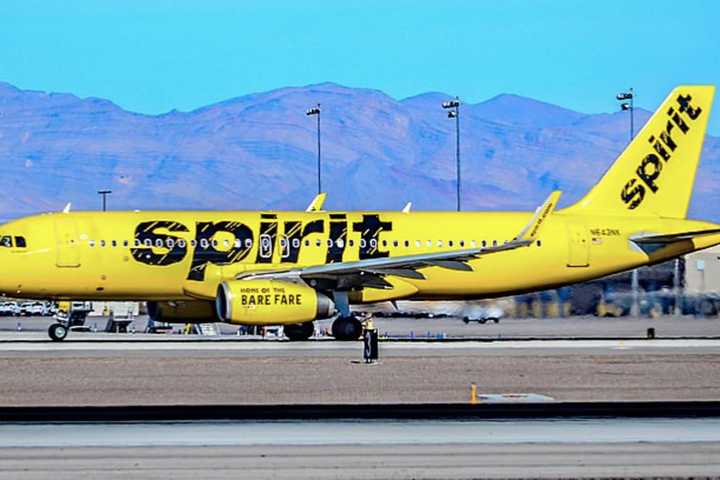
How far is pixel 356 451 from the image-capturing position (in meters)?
18.8

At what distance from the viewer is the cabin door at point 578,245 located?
48125 millimetres

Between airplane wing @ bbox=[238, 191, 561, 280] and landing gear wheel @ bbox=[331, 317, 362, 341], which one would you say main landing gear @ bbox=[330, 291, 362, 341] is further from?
airplane wing @ bbox=[238, 191, 561, 280]

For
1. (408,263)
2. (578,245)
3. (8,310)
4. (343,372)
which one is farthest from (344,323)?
(8,310)

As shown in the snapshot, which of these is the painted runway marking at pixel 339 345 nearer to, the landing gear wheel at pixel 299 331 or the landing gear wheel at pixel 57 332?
the landing gear wheel at pixel 57 332

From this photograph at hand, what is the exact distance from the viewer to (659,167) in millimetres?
49531

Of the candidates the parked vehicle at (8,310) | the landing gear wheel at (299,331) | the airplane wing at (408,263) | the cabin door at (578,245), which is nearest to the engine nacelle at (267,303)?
the airplane wing at (408,263)

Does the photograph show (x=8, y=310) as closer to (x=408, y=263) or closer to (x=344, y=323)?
(x=344, y=323)

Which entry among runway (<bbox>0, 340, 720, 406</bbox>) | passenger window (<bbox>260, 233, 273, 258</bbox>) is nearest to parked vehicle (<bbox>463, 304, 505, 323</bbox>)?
runway (<bbox>0, 340, 720, 406</bbox>)

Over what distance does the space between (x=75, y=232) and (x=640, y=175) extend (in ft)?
62.3

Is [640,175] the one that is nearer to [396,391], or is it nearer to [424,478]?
[396,391]

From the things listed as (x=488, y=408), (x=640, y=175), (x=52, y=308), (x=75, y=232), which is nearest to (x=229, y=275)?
(x=75, y=232)

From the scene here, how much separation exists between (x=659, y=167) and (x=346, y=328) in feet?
41.9

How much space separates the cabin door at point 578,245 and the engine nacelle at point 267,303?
30.6 ft

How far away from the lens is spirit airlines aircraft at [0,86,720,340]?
44.1 m
